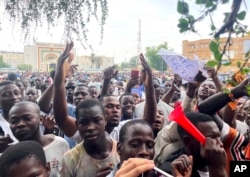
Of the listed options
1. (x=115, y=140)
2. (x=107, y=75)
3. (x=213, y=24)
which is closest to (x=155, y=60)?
(x=107, y=75)

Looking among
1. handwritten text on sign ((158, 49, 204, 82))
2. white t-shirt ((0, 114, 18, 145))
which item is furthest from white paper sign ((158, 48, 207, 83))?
white t-shirt ((0, 114, 18, 145))

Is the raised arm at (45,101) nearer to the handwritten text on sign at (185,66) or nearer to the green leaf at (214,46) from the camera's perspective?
the handwritten text on sign at (185,66)

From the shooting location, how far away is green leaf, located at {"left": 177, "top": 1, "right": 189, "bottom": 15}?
47.1 inches

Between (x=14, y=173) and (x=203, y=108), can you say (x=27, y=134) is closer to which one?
(x=14, y=173)

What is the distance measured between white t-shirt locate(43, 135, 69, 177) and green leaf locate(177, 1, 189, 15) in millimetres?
1875

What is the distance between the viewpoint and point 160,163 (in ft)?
8.04

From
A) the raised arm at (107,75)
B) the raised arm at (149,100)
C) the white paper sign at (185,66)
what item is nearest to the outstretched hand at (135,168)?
the raised arm at (149,100)

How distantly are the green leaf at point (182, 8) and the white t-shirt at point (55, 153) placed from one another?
1875 millimetres

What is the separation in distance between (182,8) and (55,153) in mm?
1929

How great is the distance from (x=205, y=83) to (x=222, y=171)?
2475 millimetres

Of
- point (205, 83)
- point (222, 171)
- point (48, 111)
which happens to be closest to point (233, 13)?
point (222, 171)

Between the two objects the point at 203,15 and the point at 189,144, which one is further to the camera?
the point at 189,144

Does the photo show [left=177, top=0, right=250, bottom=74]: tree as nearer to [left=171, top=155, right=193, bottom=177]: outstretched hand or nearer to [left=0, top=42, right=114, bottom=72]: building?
[left=171, top=155, right=193, bottom=177]: outstretched hand

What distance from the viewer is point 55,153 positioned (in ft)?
8.99
